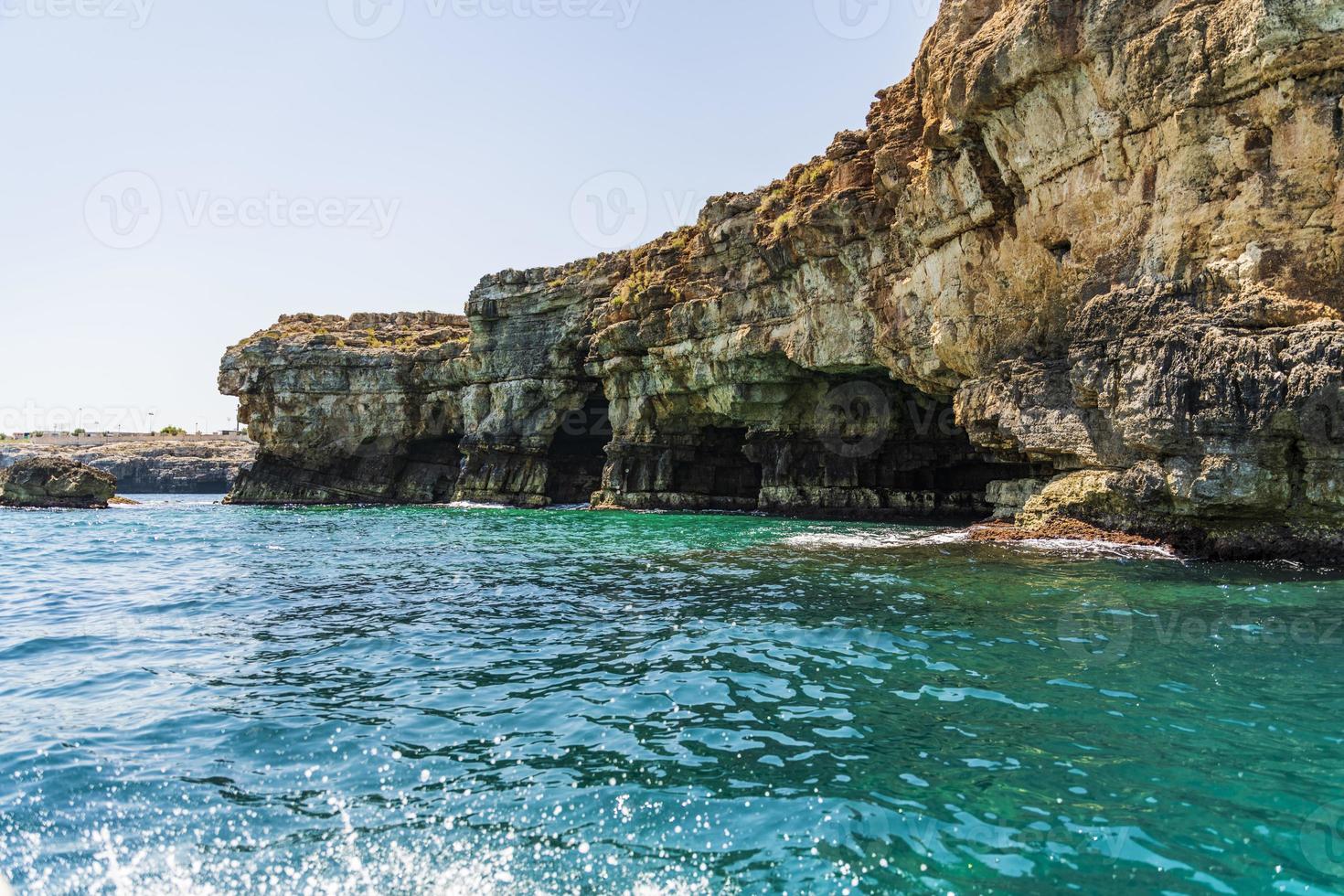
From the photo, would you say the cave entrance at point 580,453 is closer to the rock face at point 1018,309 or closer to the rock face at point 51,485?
the rock face at point 1018,309

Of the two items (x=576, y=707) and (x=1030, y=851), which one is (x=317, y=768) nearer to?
(x=576, y=707)

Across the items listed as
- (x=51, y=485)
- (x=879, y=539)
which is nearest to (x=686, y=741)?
(x=879, y=539)

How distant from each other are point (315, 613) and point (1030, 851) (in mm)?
12294

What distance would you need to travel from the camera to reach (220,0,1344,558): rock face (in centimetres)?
1809

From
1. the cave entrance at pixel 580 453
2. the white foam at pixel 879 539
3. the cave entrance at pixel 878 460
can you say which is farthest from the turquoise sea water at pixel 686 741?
the cave entrance at pixel 580 453

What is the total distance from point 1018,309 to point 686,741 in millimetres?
24037

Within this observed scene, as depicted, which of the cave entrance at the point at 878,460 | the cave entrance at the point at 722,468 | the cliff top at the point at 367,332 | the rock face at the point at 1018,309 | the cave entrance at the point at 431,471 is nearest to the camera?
the rock face at the point at 1018,309

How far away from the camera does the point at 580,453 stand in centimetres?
6025

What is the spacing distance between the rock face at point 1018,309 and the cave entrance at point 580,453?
0.94 metres

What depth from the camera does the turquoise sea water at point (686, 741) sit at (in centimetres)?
522

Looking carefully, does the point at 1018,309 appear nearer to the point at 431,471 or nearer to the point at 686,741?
the point at 686,741

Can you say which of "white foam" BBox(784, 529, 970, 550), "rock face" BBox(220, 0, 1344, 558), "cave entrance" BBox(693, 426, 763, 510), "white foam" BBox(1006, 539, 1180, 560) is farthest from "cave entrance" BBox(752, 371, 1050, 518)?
"white foam" BBox(1006, 539, 1180, 560)

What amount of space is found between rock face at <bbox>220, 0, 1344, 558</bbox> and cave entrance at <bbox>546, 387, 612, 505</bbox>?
0.94 metres

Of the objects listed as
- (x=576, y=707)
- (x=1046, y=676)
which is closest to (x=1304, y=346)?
(x=1046, y=676)
